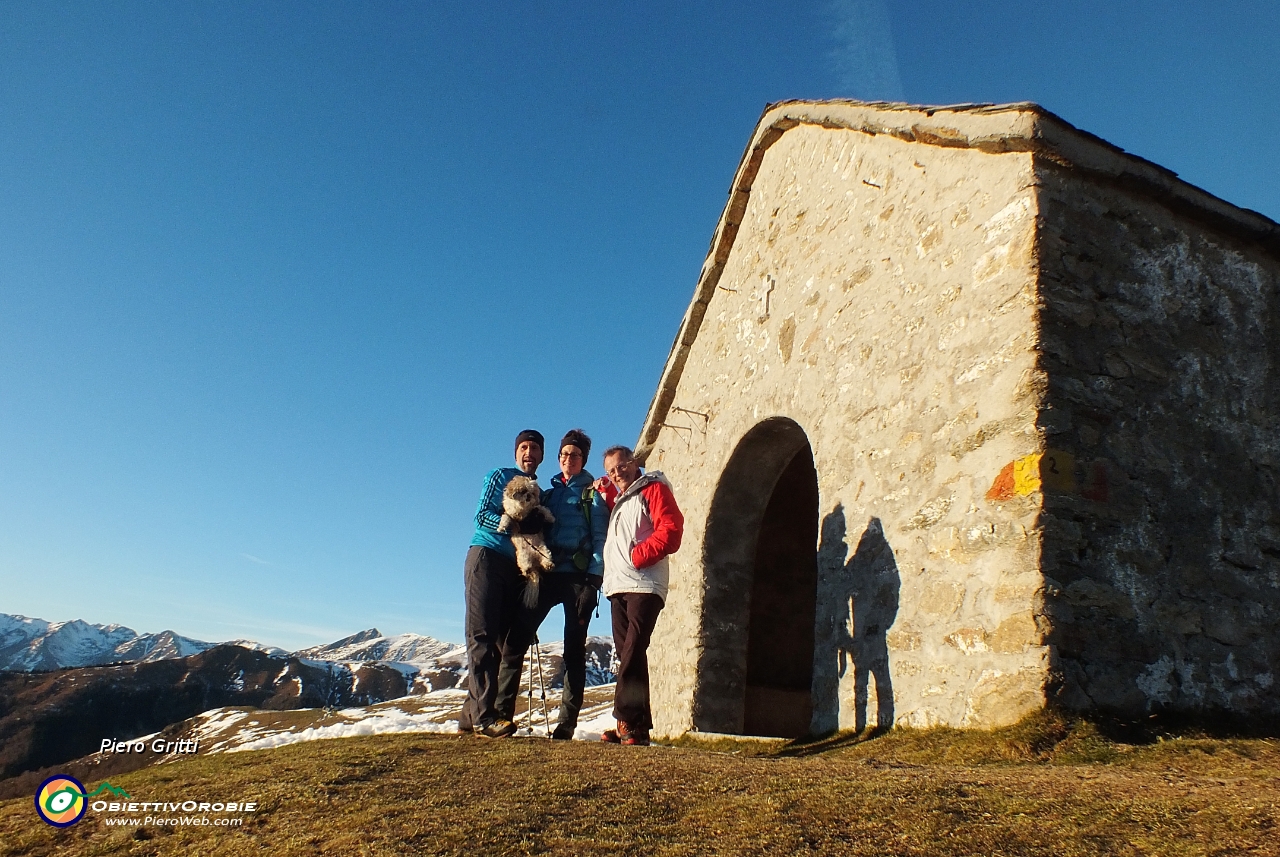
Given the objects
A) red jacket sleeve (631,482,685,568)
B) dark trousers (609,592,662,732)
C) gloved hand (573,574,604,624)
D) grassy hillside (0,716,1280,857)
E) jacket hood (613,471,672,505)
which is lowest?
grassy hillside (0,716,1280,857)

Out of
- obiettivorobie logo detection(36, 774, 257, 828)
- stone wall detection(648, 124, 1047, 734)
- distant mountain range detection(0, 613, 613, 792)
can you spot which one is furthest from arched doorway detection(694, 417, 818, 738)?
distant mountain range detection(0, 613, 613, 792)

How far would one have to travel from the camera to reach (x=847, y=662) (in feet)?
16.2

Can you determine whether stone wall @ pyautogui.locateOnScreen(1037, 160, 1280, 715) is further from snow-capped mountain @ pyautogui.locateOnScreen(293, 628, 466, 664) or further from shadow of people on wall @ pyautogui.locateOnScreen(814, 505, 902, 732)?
snow-capped mountain @ pyautogui.locateOnScreen(293, 628, 466, 664)

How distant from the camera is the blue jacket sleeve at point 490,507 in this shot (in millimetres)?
4963

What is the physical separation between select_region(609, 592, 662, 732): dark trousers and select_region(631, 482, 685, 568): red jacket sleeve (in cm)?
25

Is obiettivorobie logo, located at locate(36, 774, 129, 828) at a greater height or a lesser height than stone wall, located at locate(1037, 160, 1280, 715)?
lesser

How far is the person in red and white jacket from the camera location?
4.71 metres

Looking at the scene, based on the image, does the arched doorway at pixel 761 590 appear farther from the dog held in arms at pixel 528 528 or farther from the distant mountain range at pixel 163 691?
the distant mountain range at pixel 163 691

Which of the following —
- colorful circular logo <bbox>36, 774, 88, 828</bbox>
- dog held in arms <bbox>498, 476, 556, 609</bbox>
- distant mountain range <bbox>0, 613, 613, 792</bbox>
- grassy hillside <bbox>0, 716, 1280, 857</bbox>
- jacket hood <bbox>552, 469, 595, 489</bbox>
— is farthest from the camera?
distant mountain range <bbox>0, 613, 613, 792</bbox>

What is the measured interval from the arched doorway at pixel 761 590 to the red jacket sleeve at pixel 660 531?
6.65 feet

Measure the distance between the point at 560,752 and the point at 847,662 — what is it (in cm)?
209

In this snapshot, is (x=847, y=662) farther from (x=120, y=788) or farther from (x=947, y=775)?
(x=120, y=788)

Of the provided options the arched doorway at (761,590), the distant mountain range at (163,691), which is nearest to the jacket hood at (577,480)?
the arched doorway at (761,590)

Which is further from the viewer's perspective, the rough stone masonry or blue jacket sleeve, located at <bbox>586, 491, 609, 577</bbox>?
blue jacket sleeve, located at <bbox>586, 491, 609, 577</bbox>
